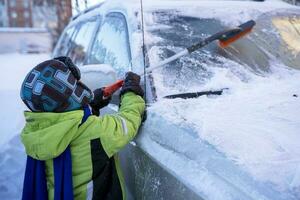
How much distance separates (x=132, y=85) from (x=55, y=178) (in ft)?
1.94

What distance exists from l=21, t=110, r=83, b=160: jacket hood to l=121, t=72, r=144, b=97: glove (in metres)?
0.31

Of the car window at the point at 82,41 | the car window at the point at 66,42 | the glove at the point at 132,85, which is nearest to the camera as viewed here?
the glove at the point at 132,85

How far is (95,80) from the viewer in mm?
2521

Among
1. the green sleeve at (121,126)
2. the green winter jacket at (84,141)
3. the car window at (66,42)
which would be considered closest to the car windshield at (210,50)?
the green sleeve at (121,126)

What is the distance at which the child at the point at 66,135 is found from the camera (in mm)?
2059

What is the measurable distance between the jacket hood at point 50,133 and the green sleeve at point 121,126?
127mm

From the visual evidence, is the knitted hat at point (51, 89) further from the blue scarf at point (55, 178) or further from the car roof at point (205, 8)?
the car roof at point (205, 8)

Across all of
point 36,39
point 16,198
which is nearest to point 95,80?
point 16,198

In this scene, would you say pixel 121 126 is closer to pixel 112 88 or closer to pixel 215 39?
pixel 112 88

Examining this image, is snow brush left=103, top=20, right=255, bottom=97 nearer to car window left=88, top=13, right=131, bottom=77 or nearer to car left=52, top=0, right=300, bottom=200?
car left=52, top=0, right=300, bottom=200

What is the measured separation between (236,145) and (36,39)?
2934 cm

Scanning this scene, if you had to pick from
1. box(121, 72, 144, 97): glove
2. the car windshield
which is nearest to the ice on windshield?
the car windshield

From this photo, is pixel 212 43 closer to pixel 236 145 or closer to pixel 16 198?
pixel 236 145

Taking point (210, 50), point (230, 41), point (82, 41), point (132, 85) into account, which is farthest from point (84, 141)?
point (82, 41)
